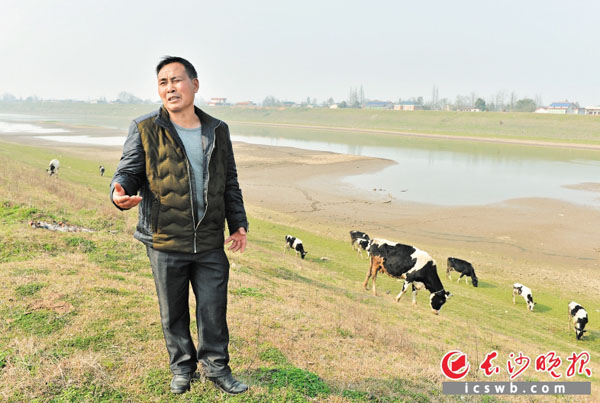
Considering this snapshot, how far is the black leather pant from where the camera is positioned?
4051mm

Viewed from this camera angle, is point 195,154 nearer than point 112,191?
No

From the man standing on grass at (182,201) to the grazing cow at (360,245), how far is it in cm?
1550

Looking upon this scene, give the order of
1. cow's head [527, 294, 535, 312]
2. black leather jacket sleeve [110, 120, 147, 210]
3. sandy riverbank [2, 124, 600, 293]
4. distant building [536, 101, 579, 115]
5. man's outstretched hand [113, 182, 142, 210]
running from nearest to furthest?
man's outstretched hand [113, 182, 142, 210] → black leather jacket sleeve [110, 120, 147, 210] → cow's head [527, 294, 535, 312] → sandy riverbank [2, 124, 600, 293] → distant building [536, 101, 579, 115]

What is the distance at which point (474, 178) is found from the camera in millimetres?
45531

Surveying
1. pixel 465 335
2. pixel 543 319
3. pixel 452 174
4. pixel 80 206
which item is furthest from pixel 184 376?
pixel 452 174

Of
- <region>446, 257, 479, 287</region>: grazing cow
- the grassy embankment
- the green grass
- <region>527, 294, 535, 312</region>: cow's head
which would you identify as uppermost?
the green grass

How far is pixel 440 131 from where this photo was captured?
113m

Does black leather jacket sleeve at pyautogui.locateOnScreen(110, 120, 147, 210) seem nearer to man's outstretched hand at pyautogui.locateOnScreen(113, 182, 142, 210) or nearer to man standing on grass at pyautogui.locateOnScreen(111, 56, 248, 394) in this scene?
man standing on grass at pyautogui.locateOnScreen(111, 56, 248, 394)

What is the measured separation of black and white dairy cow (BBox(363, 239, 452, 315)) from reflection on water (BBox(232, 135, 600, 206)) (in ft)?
66.9

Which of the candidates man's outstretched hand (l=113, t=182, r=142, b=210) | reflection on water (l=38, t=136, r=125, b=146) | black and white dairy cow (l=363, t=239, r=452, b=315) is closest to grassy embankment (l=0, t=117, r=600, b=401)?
black and white dairy cow (l=363, t=239, r=452, b=315)

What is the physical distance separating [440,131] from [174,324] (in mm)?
117586

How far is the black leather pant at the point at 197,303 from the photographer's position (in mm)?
4051

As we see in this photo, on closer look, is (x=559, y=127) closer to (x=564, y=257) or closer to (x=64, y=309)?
(x=564, y=257)

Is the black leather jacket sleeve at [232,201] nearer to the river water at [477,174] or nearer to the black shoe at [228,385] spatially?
the black shoe at [228,385]
